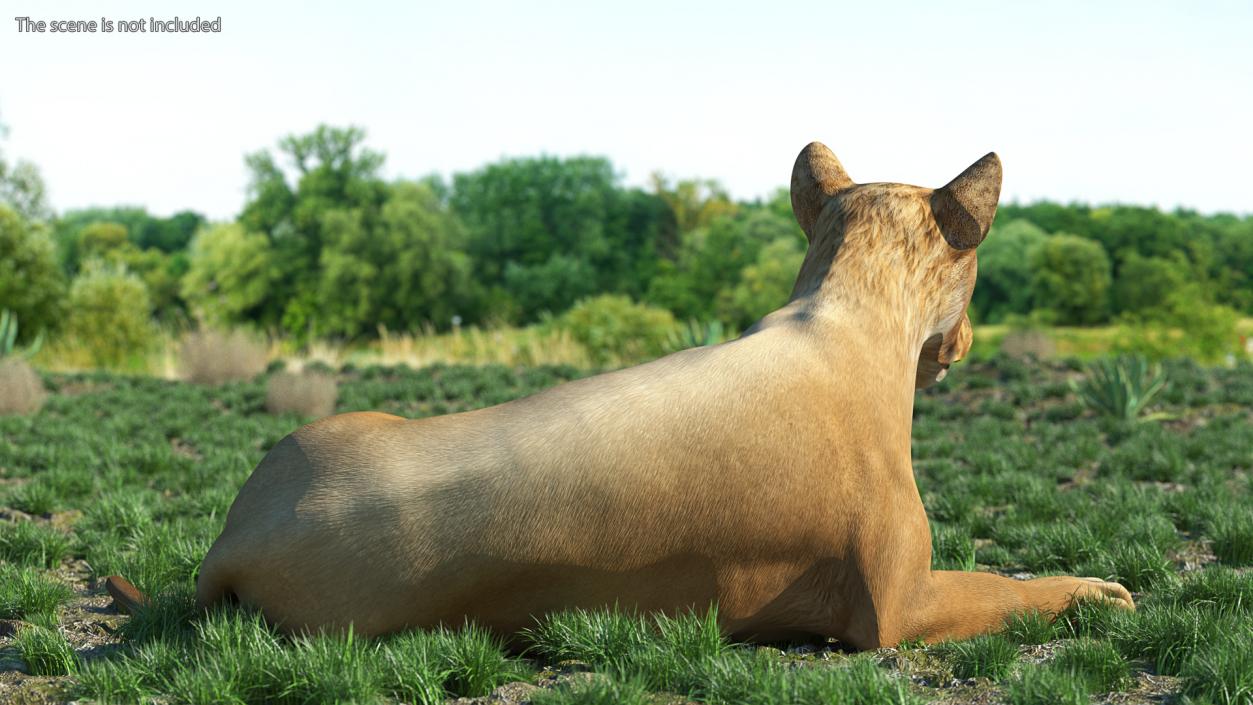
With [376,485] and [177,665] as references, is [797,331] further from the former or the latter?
[177,665]

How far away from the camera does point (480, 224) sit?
229 ft

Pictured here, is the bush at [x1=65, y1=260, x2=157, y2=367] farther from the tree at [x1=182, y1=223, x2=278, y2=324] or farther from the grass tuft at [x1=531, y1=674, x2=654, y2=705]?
the grass tuft at [x1=531, y1=674, x2=654, y2=705]

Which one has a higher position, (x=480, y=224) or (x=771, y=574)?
(x=480, y=224)

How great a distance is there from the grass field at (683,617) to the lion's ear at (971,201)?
1.37 metres

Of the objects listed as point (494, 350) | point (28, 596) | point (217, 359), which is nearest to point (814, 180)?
point (28, 596)

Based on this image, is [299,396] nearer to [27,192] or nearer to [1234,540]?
[1234,540]

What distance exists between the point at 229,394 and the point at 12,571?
922 cm

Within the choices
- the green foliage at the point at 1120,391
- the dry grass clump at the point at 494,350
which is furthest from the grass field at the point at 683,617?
the dry grass clump at the point at 494,350

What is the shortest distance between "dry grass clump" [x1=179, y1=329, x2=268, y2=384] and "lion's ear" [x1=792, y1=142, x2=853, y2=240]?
46.7ft

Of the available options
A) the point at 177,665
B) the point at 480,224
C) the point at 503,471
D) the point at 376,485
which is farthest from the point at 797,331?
the point at 480,224

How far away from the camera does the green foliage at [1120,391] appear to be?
35.6 feet

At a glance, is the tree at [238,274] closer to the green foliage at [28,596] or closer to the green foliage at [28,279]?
the green foliage at [28,279]

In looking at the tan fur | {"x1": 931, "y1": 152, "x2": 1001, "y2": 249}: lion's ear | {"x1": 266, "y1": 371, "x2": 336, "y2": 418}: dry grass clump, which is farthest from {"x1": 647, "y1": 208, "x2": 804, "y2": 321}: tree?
the tan fur

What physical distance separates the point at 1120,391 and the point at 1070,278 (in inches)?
2261
